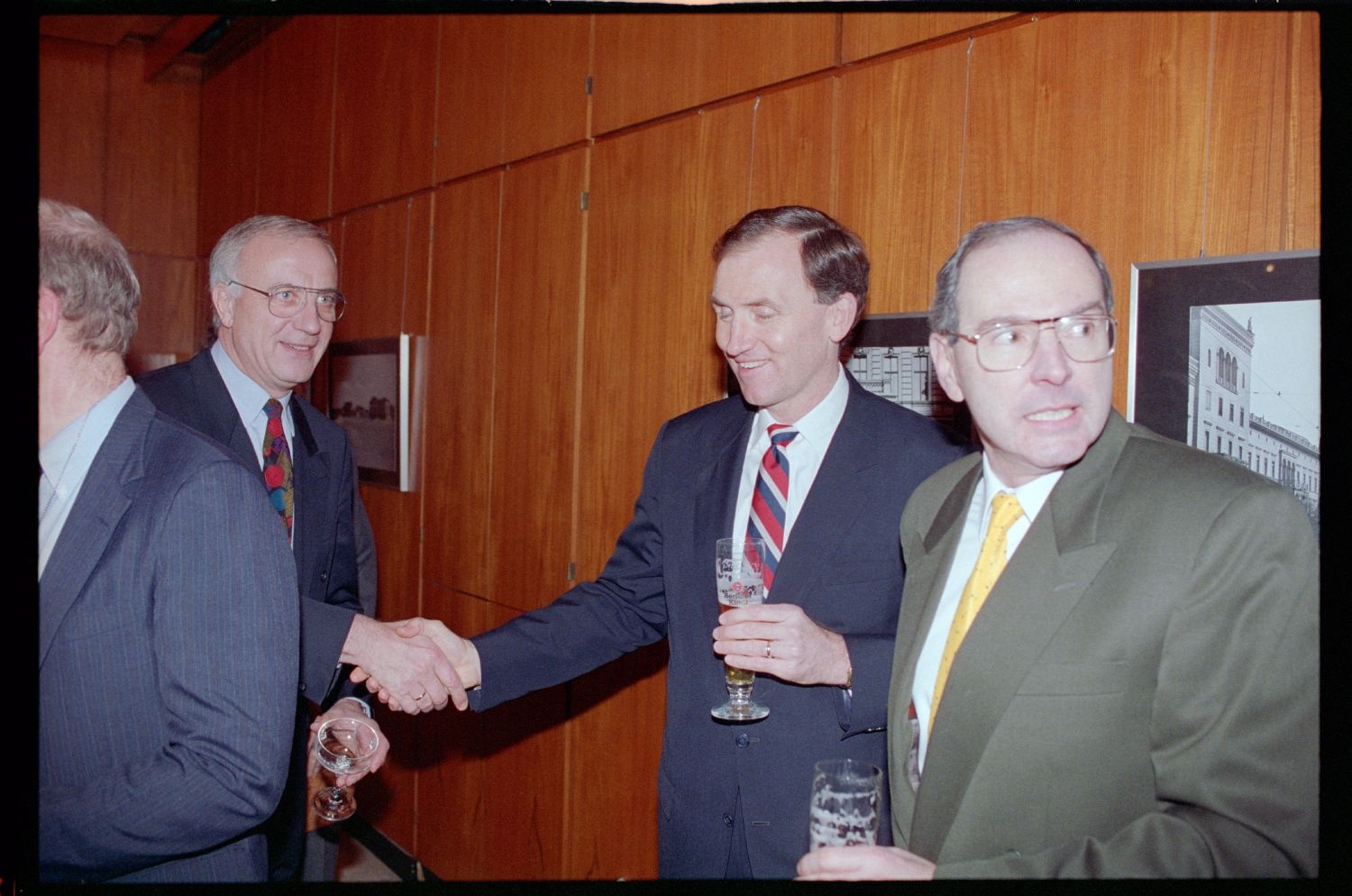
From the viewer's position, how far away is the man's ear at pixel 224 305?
265 centimetres

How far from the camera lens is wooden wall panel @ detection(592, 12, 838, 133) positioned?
9.52 feet

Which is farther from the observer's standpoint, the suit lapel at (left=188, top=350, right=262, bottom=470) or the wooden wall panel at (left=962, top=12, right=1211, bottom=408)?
the suit lapel at (left=188, top=350, right=262, bottom=470)

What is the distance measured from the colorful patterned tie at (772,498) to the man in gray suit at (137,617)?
1.06 meters

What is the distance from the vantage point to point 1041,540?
153 centimetres

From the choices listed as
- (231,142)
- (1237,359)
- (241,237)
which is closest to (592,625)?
(241,237)

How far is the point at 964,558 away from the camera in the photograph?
1.72 metres

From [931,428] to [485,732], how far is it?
9.14ft

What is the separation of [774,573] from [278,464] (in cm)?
144

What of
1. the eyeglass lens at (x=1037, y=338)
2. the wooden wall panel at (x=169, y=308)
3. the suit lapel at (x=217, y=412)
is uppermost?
the wooden wall panel at (x=169, y=308)

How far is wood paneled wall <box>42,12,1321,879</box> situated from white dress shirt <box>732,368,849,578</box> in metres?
0.50

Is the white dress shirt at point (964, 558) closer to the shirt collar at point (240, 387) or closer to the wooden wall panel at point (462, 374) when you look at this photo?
the shirt collar at point (240, 387)

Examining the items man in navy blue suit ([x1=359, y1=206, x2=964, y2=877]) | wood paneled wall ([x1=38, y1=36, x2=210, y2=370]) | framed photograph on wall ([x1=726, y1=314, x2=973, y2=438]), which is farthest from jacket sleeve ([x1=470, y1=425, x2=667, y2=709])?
wood paneled wall ([x1=38, y1=36, x2=210, y2=370])

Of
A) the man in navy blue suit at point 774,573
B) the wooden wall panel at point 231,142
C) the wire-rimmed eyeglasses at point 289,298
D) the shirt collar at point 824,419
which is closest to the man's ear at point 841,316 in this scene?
the man in navy blue suit at point 774,573

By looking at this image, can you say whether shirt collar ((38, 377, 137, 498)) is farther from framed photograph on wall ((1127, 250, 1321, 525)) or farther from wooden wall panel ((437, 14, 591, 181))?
wooden wall panel ((437, 14, 591, 181))
